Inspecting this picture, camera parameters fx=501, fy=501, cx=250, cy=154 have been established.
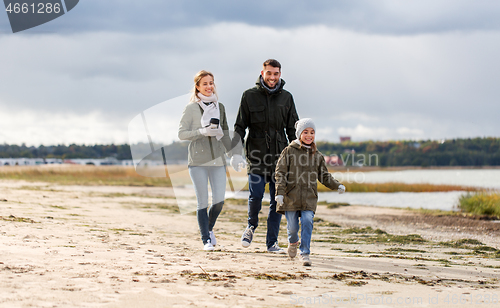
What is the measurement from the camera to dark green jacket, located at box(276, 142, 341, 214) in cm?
500

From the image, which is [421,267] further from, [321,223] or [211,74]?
[321,223]

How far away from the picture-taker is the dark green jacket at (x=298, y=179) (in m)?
5.00

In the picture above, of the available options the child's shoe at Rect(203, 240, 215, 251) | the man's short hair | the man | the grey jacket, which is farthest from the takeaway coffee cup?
the child's shoe at Rect(203, 240, 215, 251)

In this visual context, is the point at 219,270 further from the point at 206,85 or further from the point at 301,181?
the point at 206,85

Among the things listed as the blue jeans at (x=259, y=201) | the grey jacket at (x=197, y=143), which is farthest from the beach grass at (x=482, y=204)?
the grey jacket at (x=197, y=143)

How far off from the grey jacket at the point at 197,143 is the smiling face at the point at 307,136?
1.04 metres

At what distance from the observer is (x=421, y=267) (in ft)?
16.9

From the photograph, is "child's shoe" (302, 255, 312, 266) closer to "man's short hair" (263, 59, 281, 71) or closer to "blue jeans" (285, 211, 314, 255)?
"blue jeans" (285, 211, 314, 255)

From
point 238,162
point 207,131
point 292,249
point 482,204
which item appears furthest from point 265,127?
point 482,204

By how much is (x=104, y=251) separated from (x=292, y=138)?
2.41m

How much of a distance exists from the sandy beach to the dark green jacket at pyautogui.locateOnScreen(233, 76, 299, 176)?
3.46 ft

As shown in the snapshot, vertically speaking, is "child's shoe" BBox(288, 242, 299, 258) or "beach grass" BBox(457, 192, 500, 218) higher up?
"child's shoe" BBox(288, 242, 299, 258)

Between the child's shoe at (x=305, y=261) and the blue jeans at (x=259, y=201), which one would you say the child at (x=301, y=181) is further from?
the blue jeans at (x=259, y=201)

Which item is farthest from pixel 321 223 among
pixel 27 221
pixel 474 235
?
pixel 27 221
